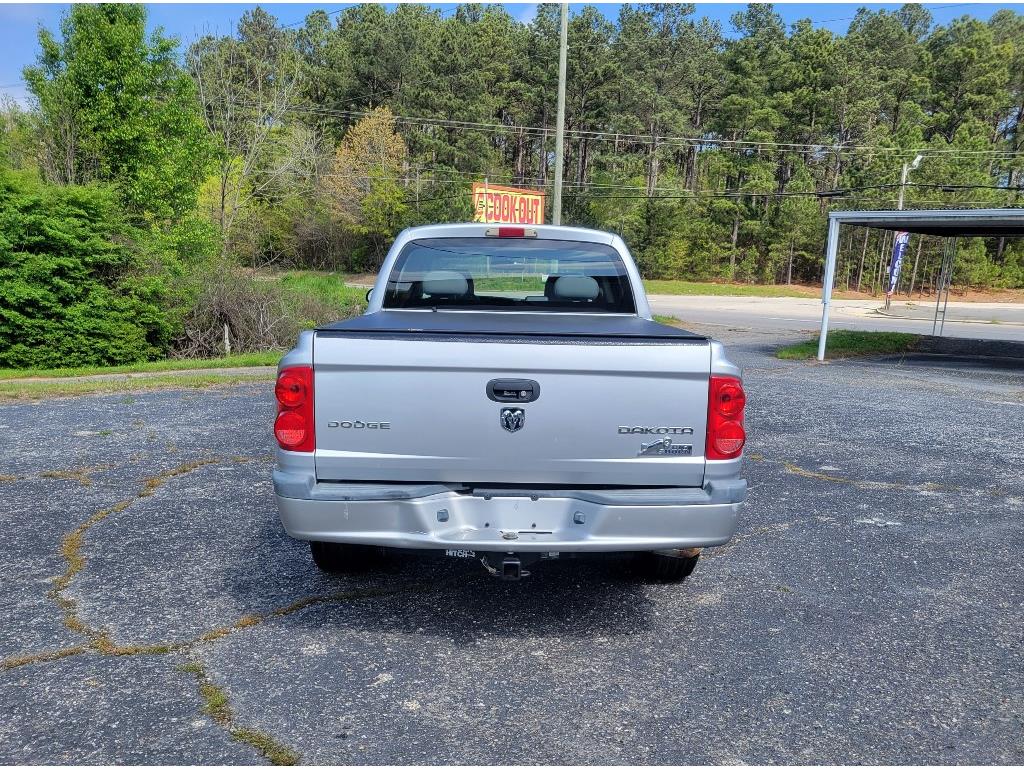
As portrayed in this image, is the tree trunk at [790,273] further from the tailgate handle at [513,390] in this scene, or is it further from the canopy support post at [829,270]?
the tailgate handle at [513,390]

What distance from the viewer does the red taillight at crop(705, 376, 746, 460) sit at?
3320 mm

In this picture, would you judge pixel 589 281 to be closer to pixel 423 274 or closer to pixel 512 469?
pixel 423 274

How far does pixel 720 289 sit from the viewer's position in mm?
50875

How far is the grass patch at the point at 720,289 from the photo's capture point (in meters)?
47.6

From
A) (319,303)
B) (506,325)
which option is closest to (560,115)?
(319,303)

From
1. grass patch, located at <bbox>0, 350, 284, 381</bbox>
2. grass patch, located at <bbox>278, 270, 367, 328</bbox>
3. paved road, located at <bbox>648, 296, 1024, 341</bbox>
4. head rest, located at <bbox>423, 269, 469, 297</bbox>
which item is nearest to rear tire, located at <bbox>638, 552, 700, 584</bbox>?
head rest, located at <bbox>423, 269, 469, 297</bbox>

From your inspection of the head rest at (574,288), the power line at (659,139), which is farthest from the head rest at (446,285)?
the power line at (659,139)

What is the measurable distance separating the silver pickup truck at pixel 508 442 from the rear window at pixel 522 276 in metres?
1.66

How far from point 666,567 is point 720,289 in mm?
48819

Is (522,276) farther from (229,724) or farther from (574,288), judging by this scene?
(229,724)

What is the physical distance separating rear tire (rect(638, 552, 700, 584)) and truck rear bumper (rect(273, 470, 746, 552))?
0.83 m

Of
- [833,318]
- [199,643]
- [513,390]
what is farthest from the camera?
[833,318]

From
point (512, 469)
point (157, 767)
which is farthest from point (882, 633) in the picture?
point (157, 767)

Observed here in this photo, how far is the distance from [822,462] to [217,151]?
757 inches
